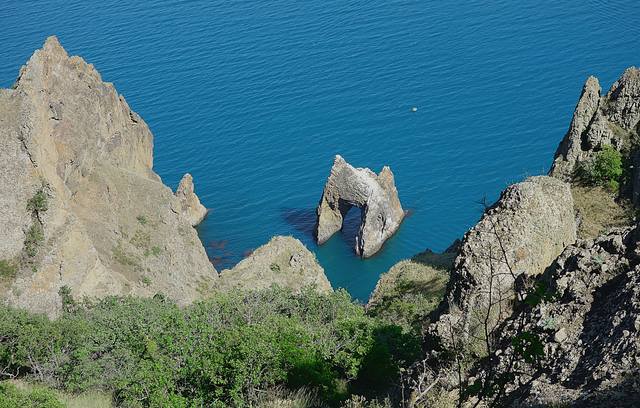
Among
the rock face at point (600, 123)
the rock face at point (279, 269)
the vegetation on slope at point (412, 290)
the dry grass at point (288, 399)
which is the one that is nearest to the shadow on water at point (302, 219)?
the rock face at point (279, 269)

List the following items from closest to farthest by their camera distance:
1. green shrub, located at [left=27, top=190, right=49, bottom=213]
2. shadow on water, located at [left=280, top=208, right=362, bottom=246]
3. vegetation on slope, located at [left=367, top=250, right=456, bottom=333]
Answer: vegetation on slope, located at [left=367, top=250, right=456, bottom=333], green shrub, located at [left=27, top=190, right=49, bottom=213], shadow on water, located at [left=280, top=208, right=362, bottom=246]

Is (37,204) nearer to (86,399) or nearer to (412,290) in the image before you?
(412,290)

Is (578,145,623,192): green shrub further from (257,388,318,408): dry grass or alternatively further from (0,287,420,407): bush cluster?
(257,388,318,408): dry grass

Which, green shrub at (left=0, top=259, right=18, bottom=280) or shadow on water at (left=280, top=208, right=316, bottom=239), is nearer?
green shrub at (left=0, top=259, right=18, bottom=280)

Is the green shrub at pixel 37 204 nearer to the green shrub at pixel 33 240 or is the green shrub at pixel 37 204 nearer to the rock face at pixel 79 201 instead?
the rock face at pixel 79 201

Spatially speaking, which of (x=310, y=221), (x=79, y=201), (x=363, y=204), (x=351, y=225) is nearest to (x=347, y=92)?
(x=310, y=221)

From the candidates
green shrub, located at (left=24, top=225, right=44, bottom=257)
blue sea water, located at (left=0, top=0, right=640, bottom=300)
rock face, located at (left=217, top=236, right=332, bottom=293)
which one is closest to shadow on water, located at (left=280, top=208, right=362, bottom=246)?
blue sea water, located at (left=0, top=0, right=640, bottom=300)
